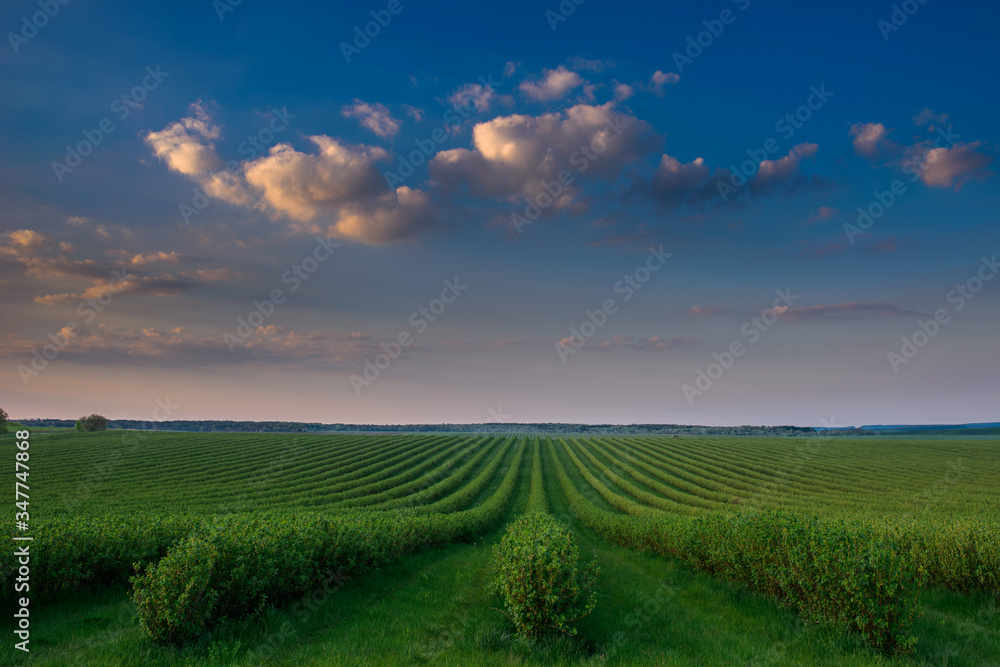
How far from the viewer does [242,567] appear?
924 cm

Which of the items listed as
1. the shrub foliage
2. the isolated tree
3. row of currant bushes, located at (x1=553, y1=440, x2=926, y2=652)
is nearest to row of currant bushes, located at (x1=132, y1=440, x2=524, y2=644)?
the shrub foliage

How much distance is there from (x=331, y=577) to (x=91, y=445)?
74.2m

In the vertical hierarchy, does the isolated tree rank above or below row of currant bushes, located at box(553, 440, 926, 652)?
below

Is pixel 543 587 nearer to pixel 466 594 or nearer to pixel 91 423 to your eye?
Answer: pixel 466 594

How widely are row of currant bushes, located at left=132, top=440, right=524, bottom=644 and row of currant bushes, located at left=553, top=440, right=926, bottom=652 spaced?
1041 centimetres

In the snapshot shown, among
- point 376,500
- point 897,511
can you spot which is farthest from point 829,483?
point 376,500

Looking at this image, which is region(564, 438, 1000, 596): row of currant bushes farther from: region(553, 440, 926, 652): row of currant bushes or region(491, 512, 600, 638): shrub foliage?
region(491, 512, 600, 638): shrub foliage

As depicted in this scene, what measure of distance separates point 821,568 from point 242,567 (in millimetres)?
11811

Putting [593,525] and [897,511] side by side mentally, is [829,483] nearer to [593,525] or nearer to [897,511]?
[897,511]

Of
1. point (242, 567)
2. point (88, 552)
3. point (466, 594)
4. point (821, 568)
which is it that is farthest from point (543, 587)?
point (88, 552)

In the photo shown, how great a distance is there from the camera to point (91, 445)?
64.4m

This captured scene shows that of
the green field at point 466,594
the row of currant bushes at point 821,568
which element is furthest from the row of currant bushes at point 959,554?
the row of currant bushes at point 821,568

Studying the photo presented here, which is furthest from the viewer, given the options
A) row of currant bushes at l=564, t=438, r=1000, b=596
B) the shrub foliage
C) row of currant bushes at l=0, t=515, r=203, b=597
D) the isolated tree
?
the isolated tree

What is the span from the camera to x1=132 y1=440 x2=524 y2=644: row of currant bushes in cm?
839
